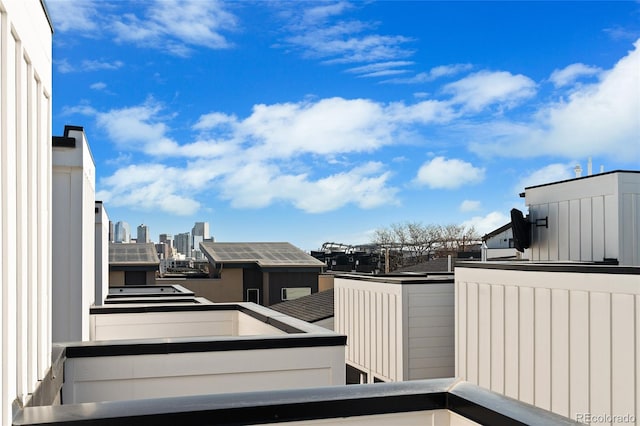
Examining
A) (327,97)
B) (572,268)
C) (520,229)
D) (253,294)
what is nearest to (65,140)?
(572,268)

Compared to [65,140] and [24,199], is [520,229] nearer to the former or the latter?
[65,140]

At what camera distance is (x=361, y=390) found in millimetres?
1940

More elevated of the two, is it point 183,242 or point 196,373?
point 196,373

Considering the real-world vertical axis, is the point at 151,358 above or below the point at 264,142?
below

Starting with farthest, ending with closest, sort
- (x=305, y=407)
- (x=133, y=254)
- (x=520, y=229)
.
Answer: (x=133, y=254) → (x=520, y=229) → (x=305, y=407)

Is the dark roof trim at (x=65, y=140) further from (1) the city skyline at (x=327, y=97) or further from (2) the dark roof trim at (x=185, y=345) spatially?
(2) the dark roof trim at (x=185, y=345)

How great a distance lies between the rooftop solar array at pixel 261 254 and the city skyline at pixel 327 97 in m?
2.40

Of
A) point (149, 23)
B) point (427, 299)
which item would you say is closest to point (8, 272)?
point (427, 299)

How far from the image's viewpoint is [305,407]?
5.98 feet

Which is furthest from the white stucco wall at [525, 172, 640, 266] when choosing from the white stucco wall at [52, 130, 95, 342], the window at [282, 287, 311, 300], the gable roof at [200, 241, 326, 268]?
the window at [282, 287, 311, 300]

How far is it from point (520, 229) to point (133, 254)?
18.7 metres

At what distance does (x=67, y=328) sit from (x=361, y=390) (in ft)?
11.6

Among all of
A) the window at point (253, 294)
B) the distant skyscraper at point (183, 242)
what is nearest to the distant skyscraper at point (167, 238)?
the distant skyscraper at point (183, 242)

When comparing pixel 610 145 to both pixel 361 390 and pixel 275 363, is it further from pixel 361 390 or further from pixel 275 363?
pixel 361 390
